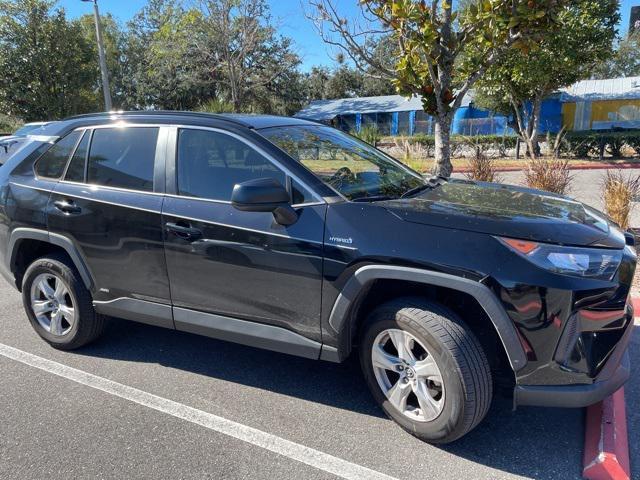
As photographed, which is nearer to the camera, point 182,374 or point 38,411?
point 38,411

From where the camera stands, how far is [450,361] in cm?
255

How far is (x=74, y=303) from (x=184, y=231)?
4.28 feet

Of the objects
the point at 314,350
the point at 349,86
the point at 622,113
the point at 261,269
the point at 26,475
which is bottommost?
the point at 26,475

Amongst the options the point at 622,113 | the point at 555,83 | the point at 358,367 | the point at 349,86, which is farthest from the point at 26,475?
the point at 349,86

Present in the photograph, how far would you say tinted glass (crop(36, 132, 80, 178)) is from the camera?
3883 mm

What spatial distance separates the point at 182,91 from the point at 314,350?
122ft

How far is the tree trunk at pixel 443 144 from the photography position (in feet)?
24.8

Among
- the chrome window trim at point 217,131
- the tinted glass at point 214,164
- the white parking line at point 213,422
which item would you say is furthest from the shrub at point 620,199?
the white parking line at point 213,422

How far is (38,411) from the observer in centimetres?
315

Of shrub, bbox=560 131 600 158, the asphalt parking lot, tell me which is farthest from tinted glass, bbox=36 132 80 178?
shrub, bbox=560 131 600 158

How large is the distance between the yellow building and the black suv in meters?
28.2

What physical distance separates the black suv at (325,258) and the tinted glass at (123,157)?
0.04 ft

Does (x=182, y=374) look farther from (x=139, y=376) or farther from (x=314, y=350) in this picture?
(x=314, y=350)

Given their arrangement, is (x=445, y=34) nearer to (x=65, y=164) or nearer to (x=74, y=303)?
(x=65, y=164)
